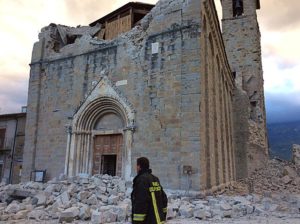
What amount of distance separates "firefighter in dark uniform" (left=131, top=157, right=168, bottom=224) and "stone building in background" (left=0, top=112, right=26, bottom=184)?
1760 centimetres

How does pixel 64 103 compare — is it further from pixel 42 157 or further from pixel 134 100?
pixel 134 100

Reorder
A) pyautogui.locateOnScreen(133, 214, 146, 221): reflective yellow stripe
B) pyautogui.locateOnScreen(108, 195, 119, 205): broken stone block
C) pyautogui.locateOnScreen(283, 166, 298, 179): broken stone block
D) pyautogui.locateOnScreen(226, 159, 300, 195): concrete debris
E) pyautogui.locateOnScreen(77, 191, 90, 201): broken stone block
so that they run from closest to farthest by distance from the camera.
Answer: pyautogui.locateOnScreen(133, 214, 146, 221): reflective yellow stripe
pyautogui.locateOnScreen(108, 195, 119, 205): broken stone block
pyautogui.locateOnScreen(77, 191, 90, 201): broken stone block
pyautogui.locateOnScreen(226, 159, 300, 195): concrete debris
pyautogui.locateOnScreen(283, 166, 298, 179): broken stone block

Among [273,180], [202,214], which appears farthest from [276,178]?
[202,214]

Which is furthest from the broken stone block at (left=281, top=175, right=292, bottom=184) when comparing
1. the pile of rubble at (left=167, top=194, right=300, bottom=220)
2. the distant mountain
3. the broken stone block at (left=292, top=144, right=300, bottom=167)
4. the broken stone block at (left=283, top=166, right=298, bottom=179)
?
the distant mountain

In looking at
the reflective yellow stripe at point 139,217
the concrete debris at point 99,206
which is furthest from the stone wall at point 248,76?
the reflective yellow stripe at point 139,217

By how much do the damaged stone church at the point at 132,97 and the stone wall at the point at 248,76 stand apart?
A: 17.4 ft

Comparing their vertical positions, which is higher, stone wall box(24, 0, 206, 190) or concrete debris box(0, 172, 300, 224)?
stone wall box(24, 0, 206, 190)

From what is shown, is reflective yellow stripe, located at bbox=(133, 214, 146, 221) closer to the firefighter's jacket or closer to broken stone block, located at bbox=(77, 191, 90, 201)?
the firefighter's jacket

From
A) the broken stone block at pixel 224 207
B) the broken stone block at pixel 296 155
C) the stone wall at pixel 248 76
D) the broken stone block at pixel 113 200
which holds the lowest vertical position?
the broken stone block at pixel 224 207

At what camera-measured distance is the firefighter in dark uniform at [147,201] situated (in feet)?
11.6

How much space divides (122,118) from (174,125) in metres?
2.80

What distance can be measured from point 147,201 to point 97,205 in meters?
5.55

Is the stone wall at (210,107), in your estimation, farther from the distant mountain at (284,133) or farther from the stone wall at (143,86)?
the distant mountain at (284,133)

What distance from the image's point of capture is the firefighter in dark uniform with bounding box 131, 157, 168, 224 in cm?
354
